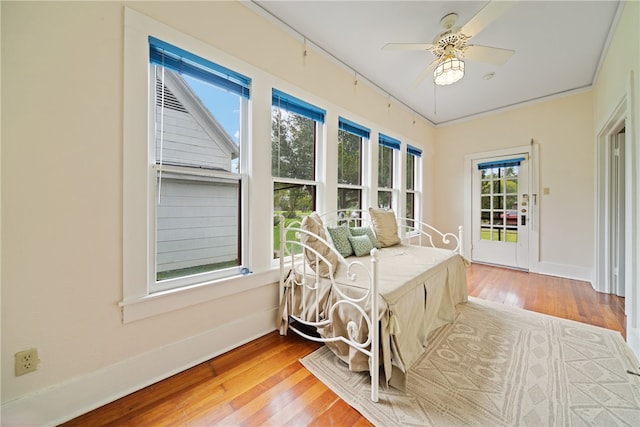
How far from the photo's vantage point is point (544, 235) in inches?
143

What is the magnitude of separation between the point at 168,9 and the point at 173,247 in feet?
4.95

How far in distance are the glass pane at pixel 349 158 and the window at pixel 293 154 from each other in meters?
0.39

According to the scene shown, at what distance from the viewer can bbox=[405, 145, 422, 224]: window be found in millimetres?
4105

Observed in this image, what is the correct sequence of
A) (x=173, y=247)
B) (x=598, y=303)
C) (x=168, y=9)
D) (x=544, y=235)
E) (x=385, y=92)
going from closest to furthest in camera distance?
(x=168, y=9) < (x=173, y=247) < (x=598, y=303) < (x=385, y=92) < (x=544, y=235)

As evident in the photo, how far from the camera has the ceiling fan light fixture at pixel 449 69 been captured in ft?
6.56

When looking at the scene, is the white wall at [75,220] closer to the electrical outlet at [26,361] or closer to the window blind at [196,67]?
the electrical outlet at [26,361]

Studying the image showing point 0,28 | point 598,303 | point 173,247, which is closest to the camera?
point 0,28

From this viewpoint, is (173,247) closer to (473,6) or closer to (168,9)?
(168,9)

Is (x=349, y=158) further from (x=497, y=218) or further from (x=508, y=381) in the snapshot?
(x=497, y=218)

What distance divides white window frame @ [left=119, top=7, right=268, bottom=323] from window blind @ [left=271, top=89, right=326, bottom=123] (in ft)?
2.56

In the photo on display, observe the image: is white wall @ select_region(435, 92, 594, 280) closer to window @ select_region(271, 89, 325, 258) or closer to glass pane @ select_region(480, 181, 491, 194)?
glass pane @ select_region(480, 181, 491, 194)

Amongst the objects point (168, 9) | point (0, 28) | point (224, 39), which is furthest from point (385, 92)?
point (0, 28)

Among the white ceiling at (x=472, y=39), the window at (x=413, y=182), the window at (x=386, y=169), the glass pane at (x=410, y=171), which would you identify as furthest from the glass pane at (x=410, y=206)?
the white ceiling at (x=472, y=39)

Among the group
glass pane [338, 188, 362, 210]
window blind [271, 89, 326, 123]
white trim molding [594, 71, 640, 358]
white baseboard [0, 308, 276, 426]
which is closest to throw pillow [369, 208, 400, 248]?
glass pane [338, 188, 362, 210]
